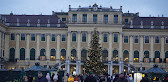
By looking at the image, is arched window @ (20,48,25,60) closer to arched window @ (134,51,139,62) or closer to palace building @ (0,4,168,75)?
palace building @ (0,4,168,75)

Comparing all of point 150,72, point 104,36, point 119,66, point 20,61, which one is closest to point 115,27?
point 104,36

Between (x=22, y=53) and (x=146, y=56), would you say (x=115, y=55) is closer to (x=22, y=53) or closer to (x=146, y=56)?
(x=146, y=56)

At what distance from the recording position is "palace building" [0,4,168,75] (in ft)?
238

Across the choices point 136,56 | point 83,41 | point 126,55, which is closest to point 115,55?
point 126,55

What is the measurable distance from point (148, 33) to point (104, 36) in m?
8.30

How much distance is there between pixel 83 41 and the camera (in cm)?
7306

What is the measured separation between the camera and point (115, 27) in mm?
72188

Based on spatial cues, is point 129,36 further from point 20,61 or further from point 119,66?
point 20,61

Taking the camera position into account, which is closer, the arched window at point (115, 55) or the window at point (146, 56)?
the arched window at point (115, 55)

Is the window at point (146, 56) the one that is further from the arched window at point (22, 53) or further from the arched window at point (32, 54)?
the arched window at point (22, 53)

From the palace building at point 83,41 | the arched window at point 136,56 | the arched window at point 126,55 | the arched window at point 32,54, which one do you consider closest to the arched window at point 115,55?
the palace building at point 83,41

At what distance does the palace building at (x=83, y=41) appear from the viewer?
72.5m

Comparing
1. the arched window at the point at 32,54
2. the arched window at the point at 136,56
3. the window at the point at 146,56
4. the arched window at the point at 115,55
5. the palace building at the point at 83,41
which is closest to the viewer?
the palace building at the point at 83,41

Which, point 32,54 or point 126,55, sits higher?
point 32,54
